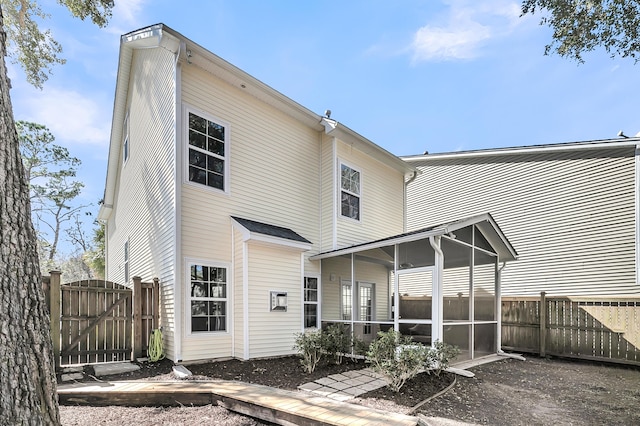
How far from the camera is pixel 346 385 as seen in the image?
5746 millimetres

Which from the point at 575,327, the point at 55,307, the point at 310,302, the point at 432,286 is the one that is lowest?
the point at 575,327

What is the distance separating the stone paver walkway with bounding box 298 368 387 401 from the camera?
208 inches

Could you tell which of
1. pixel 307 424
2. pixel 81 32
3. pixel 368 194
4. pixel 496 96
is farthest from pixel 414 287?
pixel 81 32

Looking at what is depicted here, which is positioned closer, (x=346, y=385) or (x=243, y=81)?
(x=346, y=385)

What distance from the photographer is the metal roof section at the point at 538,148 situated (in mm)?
10078

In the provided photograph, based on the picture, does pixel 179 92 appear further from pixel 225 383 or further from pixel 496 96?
pixel 496 96

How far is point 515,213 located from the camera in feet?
40.1

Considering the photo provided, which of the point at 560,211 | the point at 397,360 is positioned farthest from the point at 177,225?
the point at 560,211

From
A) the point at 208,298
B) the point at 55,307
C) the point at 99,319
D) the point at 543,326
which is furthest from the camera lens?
the point at 543,326

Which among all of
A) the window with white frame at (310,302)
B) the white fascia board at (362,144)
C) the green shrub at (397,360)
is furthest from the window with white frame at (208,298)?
the white fascia board at (362,144)

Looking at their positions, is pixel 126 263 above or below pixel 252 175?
below

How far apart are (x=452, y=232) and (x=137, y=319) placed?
6.79m

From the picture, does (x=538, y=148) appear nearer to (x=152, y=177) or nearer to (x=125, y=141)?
(x=152, y=177)

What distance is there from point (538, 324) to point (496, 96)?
39.5 feet
